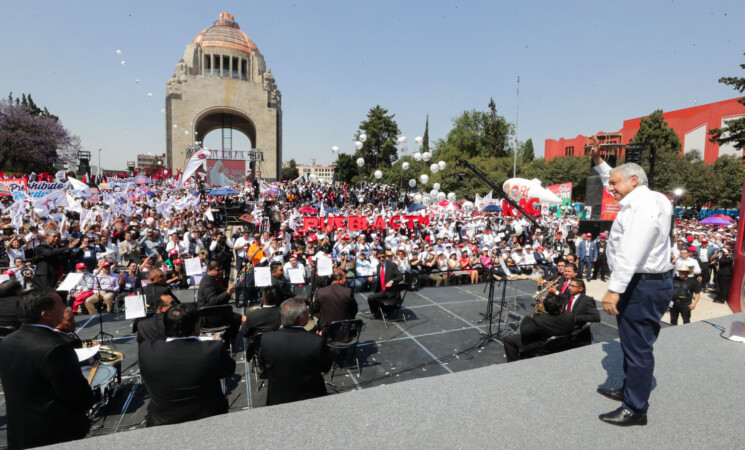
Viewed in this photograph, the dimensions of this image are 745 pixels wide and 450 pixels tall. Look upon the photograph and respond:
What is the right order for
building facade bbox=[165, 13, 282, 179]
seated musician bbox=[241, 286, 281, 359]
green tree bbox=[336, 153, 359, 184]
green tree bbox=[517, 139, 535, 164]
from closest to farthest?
seated musician bbox=[241, 286, 281, 359], building facade bbox=[165, 13, 282, 179], green tree bbox=[517, 139, 535, 164], green tree bbox=[336, 153, 359, 184]

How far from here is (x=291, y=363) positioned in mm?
3129

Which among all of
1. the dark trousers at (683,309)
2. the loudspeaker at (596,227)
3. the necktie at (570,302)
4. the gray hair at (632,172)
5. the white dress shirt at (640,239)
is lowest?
the dark trousers at (683,309)

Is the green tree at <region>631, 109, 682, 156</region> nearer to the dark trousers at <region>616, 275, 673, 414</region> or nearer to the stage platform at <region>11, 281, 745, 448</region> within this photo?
the stage platform at <region>11, 281, 745, 448</region>

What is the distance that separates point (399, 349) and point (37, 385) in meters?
4.76

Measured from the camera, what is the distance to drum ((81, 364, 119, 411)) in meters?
A: 3.89

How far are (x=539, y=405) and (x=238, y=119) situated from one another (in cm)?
6215

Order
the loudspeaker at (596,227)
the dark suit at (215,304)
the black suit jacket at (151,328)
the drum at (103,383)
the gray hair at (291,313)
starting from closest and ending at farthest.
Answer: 1. the gray hair at (291,313)
2. the drum at (103,383)
3. the black suit jacket at (151,328)
4. the dark suit at (215,304)
5. the loudspeaker at (596,227)

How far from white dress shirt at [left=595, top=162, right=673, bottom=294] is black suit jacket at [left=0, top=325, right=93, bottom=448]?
321cm

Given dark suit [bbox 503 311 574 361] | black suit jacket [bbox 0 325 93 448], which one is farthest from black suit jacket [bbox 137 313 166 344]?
dark suit [bbox 503 311 574 361]

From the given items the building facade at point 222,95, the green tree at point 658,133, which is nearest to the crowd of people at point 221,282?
the green tree at point 658,133

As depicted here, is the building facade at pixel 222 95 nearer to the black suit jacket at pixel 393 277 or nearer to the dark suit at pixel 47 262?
the dark suit at pixel 47 262

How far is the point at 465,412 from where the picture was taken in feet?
6.93

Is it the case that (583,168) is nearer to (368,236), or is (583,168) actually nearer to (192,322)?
(368,236)

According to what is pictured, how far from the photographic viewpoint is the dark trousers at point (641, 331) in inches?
80.4
